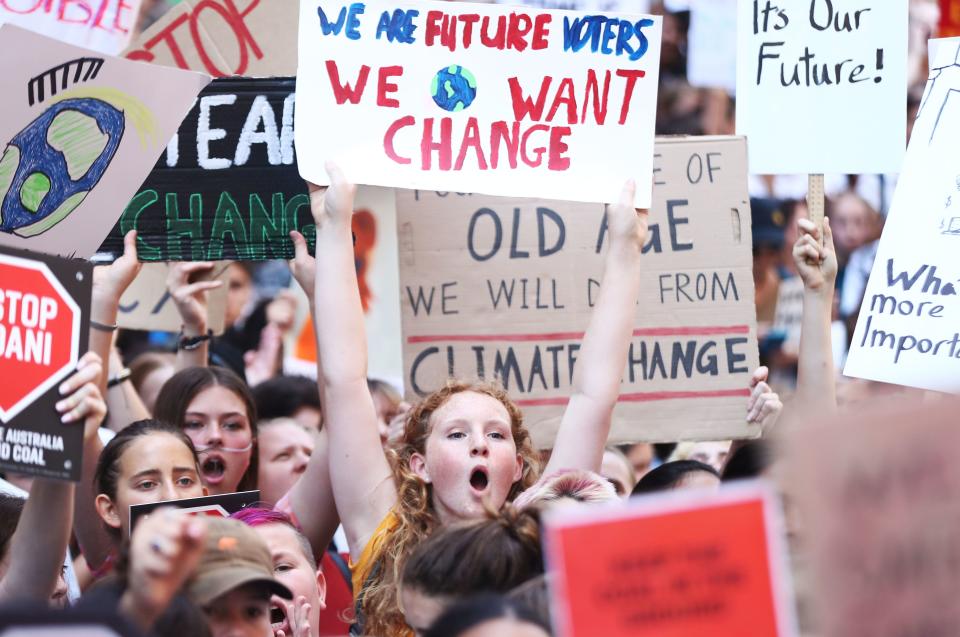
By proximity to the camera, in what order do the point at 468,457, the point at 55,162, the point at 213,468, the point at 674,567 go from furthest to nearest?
the point at 213,468, the point at 55,162, the point at 468,457, the point at 674,567

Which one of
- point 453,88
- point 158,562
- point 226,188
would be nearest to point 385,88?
point 453,88

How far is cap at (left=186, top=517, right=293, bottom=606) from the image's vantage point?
264 centimetres

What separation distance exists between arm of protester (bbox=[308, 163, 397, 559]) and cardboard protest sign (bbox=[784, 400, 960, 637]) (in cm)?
175

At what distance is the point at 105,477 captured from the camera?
12.5 ft

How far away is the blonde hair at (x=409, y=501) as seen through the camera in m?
3.39

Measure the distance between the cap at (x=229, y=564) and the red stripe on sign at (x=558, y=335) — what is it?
1.88m

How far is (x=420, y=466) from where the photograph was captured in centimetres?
375

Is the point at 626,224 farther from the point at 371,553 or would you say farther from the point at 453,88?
the point at 371,553

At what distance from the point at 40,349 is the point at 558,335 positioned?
85.3 inches

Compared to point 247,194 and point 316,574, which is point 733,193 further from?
point 316,574

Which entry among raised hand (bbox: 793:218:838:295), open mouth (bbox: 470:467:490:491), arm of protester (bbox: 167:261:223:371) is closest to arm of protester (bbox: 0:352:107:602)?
open mouth (bbox: 470:467:490:491)

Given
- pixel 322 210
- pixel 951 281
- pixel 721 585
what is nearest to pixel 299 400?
pixel 322 210

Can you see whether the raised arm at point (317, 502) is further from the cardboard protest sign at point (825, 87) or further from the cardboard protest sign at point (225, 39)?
the cardboard protest sign at point (825, 87)

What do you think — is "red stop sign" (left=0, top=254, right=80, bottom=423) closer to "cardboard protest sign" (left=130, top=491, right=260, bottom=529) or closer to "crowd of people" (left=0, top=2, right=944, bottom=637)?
"crowd of people" (left=0, top=2, right=944, bottom=637)
